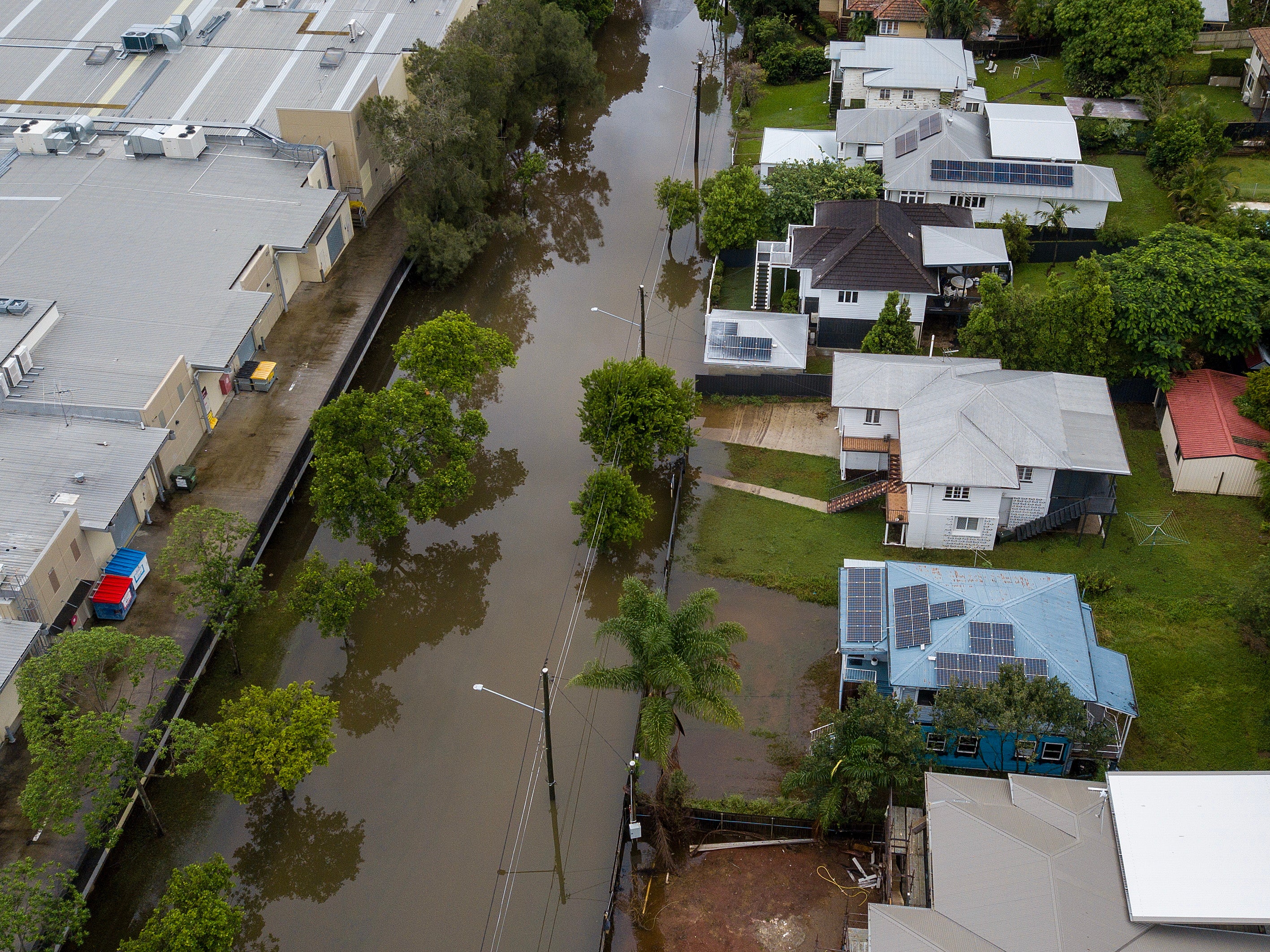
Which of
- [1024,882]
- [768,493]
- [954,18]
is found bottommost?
[1024,882]

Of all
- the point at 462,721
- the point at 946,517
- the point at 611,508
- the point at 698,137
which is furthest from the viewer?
the point at 698,137

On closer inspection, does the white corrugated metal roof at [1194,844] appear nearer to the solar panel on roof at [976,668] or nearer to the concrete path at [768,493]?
the solar panel on roof at [976,668]

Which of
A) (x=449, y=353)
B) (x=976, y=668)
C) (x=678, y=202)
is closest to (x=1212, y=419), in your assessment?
(x=976, y=668)

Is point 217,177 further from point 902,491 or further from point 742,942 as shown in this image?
point 742,942

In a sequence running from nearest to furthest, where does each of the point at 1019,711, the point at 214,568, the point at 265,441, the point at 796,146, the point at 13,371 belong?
the point at 1019,711 < the point at 214,568 < the point at 13,371 < the point at 265,441 < the point at 796,146

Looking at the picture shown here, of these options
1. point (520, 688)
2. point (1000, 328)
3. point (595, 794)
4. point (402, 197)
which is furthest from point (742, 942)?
point (402, 197)

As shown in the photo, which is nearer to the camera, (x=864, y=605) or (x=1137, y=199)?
(x=864, y=605)

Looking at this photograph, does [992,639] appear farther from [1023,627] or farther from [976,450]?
[976,450]

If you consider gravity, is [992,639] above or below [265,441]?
below
